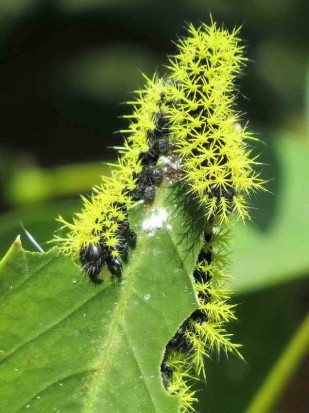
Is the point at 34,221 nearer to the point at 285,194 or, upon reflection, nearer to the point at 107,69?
the point at 285,194

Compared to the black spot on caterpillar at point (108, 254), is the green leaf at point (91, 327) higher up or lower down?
lower down

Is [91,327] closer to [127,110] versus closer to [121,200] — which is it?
[121,200]

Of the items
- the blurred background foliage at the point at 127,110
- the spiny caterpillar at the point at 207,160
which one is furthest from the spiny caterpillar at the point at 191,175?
the blurred background foliage at the point at 127,110

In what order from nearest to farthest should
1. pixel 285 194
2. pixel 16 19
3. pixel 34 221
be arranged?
1. pixel 34 221
2. pixel 285 194
3. pixel 16 19

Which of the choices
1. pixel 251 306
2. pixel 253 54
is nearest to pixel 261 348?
pixel 251 306

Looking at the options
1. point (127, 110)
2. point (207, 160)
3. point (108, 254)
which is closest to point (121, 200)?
point (108, 254)

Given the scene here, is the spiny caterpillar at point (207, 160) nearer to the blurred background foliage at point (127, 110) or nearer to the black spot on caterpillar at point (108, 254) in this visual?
the black spot on caterpillar at point (108, 254)
